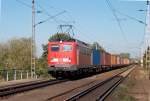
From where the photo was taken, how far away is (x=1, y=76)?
3378 centimetres

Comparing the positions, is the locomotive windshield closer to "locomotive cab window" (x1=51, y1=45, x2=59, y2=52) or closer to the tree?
"locomotive cab window" (x1=51, y1=45, x2=59, y2=52)

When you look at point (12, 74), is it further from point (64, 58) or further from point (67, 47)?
point (67, 47)

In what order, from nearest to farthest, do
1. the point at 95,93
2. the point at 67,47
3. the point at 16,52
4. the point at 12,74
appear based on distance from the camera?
the point at 95,93
the point at 12,74
the point at 67,47
the point at 16,52

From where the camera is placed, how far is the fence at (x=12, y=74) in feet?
110

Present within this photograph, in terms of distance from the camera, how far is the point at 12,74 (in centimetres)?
3528

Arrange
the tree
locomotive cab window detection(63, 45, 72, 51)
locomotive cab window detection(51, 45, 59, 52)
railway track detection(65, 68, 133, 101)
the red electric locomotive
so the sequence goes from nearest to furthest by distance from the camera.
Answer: railway track detection(65, 68, 133, 101) → the red electric locomotive → locomotive cab window detection(63, 45, 72, 51) → locomotive cab window detection(51, 45, 59, 52) → the tree

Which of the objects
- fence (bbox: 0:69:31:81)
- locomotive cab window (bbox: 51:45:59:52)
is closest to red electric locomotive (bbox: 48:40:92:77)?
locomotive cab window (bbox: 51:45:59:52)

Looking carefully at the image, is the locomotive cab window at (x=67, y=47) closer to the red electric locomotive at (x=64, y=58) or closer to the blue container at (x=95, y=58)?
the red electric locomotive at (x=64, y=58)

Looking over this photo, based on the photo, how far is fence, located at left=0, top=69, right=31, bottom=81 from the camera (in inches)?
1320

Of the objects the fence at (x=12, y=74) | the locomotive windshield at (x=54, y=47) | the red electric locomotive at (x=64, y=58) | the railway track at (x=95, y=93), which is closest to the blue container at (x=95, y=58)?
the red electric locomotive at (x=64, y=58)

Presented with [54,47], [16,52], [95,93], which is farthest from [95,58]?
[95,93]

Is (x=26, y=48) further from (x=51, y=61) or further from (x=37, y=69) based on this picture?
(x=51, y=61)

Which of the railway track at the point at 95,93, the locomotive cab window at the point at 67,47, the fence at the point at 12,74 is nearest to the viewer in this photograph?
the railway track at the point at 95,93

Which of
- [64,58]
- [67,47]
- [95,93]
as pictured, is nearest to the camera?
[95,93]
